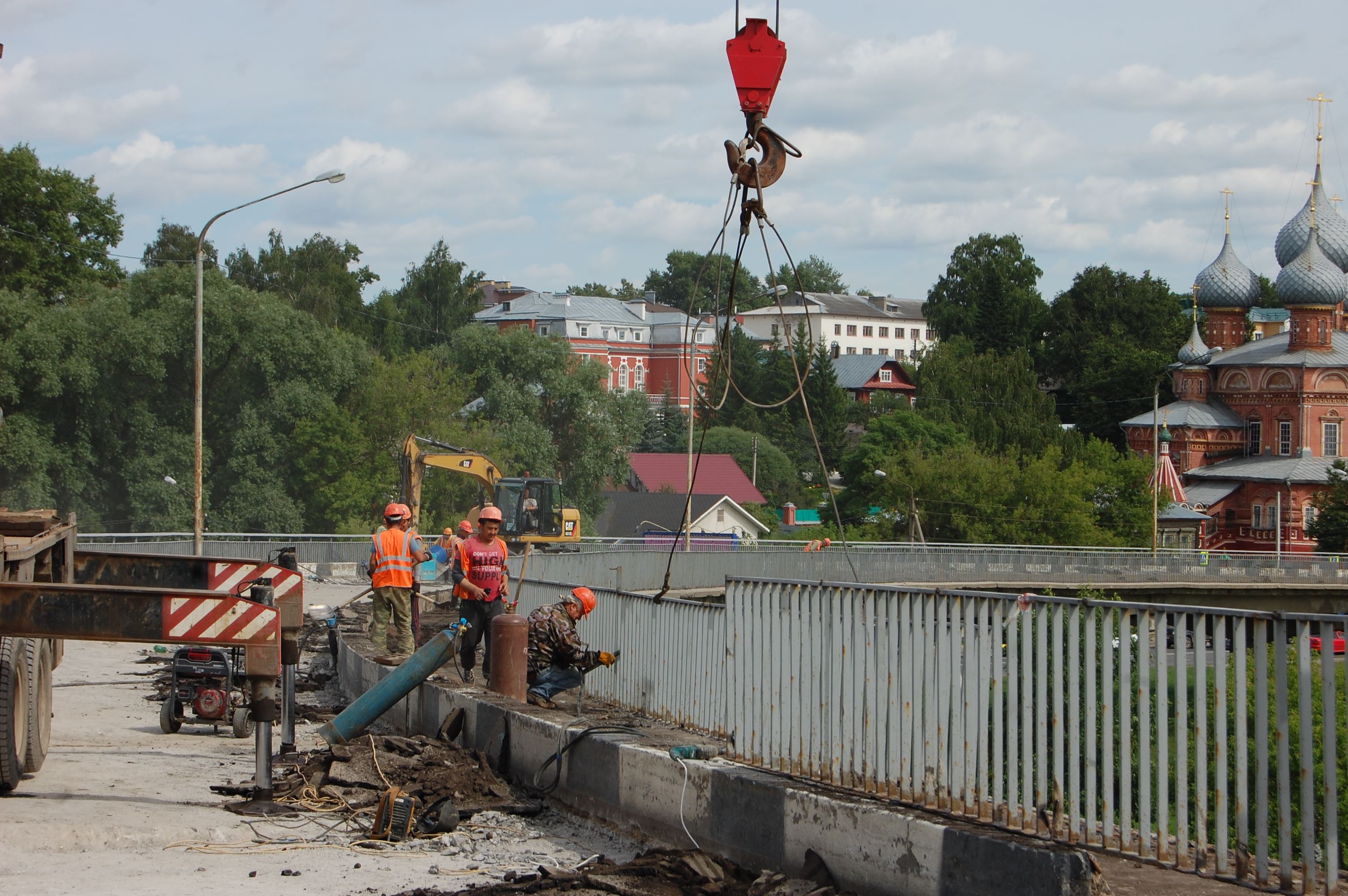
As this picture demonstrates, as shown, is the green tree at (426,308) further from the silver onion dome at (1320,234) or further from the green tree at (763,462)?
the silver onion dome at (1320,234)

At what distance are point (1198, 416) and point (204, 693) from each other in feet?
274

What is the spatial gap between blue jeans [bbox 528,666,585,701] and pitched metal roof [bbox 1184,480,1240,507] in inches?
3043

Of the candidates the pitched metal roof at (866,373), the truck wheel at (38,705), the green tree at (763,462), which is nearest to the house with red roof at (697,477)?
the green tree at (763,462)

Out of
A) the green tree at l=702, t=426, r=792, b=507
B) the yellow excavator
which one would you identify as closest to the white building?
the green tree at l=702, t=426, r=792, b=507

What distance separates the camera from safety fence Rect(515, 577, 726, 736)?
9523mm

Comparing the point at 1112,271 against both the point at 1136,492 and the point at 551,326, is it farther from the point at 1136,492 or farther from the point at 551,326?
the point at 551,326

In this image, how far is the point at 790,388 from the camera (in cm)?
10956

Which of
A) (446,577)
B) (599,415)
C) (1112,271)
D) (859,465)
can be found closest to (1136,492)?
(859,465)

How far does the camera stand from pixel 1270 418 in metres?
85.1

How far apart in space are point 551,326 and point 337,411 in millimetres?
64881

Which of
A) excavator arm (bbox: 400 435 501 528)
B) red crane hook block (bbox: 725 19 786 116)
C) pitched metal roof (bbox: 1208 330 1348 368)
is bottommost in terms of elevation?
excavator arm (bbox: 400 435 501 528)

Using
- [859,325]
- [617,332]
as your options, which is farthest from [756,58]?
[859,325]

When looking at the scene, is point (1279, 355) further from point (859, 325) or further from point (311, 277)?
point (859, 325)

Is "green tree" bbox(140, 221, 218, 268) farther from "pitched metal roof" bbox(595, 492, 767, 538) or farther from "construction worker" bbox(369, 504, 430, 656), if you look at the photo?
"construction worker" bbox(369, 504, 430, 656)
